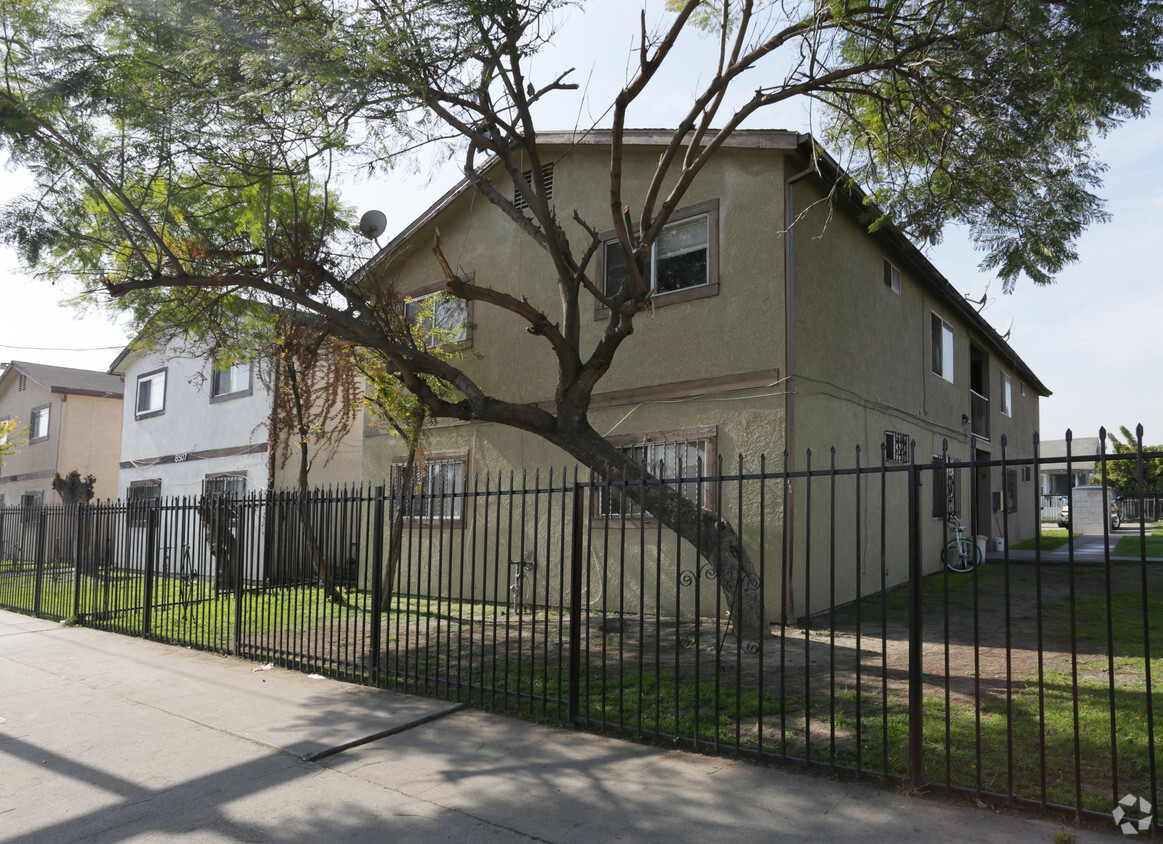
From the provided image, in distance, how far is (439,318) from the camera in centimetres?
1464

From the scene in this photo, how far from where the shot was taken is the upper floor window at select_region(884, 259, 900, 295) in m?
13.5

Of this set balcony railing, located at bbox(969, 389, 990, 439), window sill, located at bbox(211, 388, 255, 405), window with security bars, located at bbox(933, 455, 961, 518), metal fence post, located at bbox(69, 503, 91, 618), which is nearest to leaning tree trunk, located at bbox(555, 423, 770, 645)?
metal fence post, located at bbox(69, 503, 91, 618)

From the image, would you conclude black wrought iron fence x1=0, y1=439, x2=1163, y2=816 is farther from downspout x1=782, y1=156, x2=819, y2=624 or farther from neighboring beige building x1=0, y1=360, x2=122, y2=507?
neighboring beige building x1=0, y1=360, x2=122, y2=507

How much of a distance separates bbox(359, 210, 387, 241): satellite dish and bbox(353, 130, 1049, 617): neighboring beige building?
68cm

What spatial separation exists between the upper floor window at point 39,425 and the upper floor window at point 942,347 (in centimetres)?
2733

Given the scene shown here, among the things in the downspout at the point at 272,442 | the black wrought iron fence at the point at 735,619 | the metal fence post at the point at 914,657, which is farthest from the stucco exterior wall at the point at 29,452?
the metal fence post at the point at 914,657

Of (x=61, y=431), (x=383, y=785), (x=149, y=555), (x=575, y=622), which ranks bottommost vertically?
(x=383, y=785)

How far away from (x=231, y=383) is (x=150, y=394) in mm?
4792

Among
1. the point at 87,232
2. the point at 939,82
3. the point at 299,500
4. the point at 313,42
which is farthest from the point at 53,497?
the point at 939,82

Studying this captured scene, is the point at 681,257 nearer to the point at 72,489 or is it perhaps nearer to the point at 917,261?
the point at 917,261

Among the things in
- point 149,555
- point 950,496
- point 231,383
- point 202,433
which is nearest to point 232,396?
point 231,383

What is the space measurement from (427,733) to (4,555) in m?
12.9

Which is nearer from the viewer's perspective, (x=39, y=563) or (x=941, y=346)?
(x=39, y=563)

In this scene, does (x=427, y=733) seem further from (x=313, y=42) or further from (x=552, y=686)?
(x=313, y=42)
